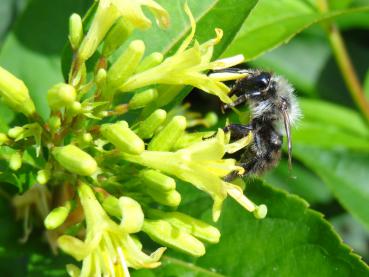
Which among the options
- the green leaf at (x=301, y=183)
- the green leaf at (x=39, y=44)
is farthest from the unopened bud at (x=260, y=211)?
the green leaf at (x=301, y=183)

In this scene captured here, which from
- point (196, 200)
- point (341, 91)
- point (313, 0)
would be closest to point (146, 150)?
point (196, 200)

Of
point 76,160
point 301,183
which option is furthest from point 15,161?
point 301,183

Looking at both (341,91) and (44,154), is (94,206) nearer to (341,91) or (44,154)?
(44,154)

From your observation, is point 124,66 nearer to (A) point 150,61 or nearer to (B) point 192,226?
(A) point 150,61

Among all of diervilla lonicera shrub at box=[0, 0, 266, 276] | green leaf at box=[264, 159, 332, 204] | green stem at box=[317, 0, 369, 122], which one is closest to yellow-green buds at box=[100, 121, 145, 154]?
diervilla lonicera shrub at box=[0, 0, 266, 276]

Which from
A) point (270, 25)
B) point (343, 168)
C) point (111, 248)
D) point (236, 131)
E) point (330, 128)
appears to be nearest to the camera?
point (111, 248)

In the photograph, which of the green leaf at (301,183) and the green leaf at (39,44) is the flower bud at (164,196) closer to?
the green leaf at (39,44)
